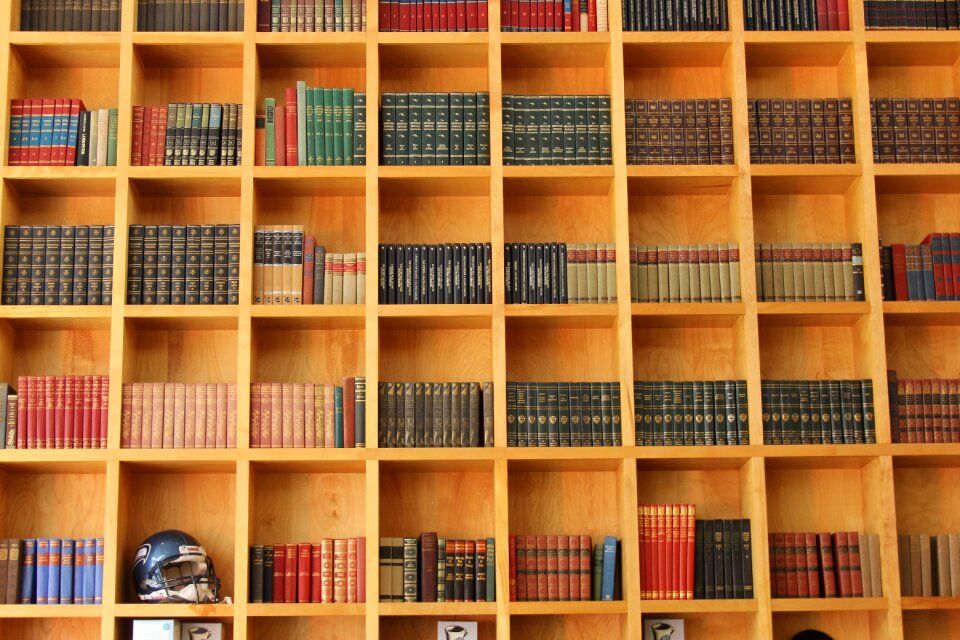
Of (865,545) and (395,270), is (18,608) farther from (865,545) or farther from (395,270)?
(865,545)

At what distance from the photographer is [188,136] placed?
16.0ft

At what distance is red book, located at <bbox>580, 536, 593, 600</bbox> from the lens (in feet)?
15.2

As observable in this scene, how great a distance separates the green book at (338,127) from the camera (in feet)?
15.9

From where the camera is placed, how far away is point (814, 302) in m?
4.76

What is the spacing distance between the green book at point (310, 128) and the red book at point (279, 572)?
4.52ft

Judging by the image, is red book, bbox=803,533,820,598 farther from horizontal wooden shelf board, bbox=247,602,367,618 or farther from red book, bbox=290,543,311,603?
red book, bbox=290,543,311,603

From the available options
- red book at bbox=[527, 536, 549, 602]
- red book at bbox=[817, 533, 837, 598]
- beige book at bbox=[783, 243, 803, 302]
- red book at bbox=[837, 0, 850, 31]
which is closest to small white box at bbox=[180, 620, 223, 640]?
red book at bbox=[527, 536, 549, 602]

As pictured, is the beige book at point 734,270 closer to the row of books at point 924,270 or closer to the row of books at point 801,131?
the row of books at point 801,131

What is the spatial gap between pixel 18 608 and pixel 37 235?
1300mm

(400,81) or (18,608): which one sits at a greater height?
(400,81)

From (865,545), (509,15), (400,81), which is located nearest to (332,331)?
(400,81)

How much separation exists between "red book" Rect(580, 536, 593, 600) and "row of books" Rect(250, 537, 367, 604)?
0.74m

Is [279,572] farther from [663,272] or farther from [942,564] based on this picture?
[942,564]

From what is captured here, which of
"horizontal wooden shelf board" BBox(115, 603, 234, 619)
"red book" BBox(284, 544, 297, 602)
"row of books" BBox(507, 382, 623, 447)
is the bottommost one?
"horizontal wooden shelf board" BBox(115, 603, 234, 619)
